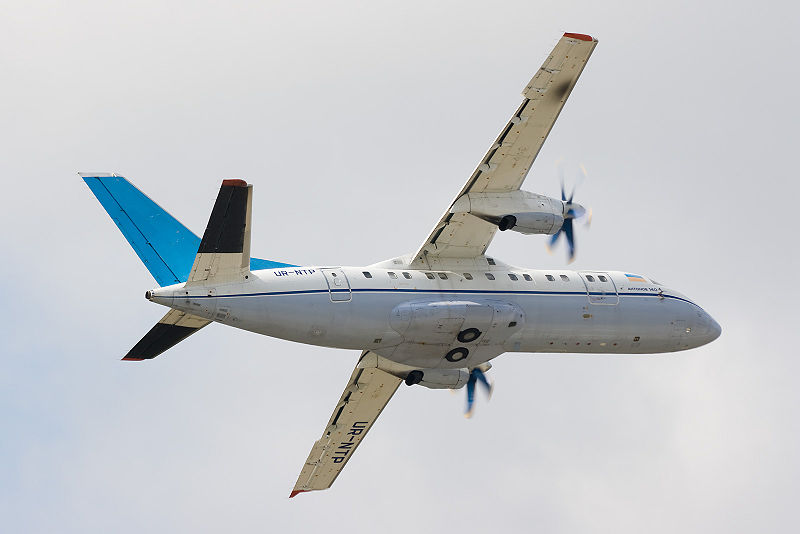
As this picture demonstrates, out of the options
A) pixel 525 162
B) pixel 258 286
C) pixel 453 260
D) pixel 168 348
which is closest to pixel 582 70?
pixel 525 162

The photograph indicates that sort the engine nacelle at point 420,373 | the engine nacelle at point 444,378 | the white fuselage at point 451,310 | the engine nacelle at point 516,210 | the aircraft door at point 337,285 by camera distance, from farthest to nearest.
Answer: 1. the engine nacelle at point 444,378
2. the engine nacelle at point 420,373
3. the engine nacelle at point 516,210
4. the aircraft door at point 337,285
5. the white fuselage at point 451,310

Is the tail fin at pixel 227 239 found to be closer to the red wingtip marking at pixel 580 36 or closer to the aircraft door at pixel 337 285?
the aircraft door at pixel 337 285

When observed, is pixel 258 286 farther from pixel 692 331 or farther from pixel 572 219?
pixel 692 331

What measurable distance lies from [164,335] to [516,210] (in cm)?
1212

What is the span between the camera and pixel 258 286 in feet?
153

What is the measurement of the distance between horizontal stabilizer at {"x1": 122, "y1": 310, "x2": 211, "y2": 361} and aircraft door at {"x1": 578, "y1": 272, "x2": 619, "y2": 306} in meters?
→ 13.8

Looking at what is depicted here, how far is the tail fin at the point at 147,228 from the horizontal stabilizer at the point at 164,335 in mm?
1344

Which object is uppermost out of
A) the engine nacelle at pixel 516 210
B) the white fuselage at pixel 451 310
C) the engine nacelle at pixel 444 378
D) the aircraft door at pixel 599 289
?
the engine nacelle at pixel 516 210

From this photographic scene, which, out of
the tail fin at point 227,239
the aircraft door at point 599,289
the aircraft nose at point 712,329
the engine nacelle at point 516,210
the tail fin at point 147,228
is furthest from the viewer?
the aircraft nose at point 712,329

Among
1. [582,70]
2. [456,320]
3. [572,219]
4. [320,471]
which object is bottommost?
[320,471]

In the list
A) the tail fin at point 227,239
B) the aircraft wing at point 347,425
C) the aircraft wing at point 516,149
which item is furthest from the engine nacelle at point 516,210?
the aircraft wing at point 347,425

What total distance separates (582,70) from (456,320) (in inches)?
354

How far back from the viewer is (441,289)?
50250 mm

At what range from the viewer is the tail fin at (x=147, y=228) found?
159ft
